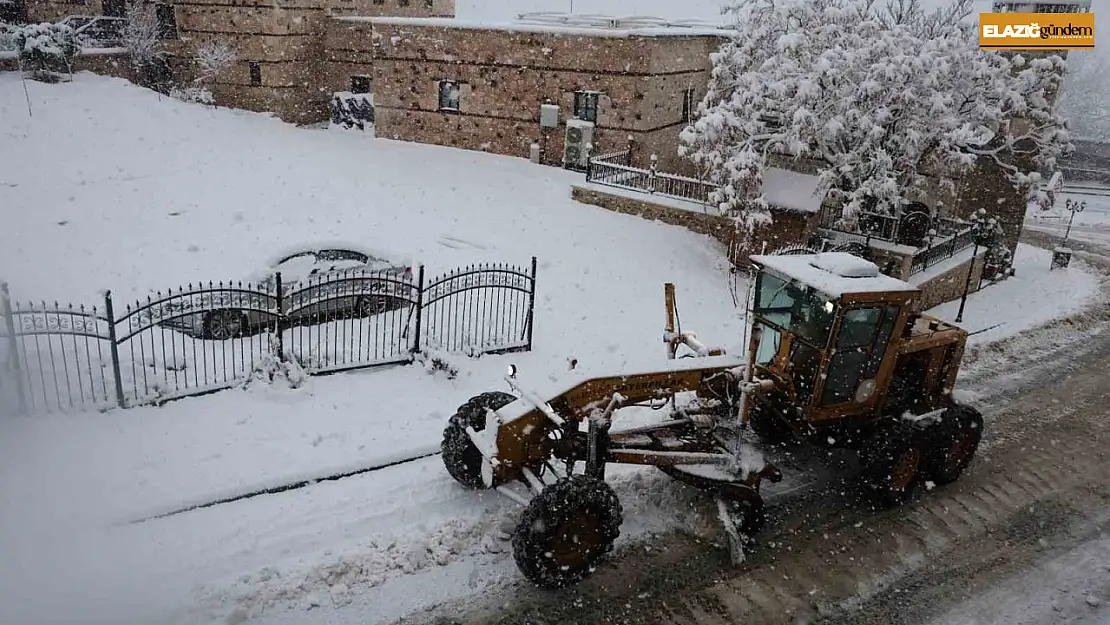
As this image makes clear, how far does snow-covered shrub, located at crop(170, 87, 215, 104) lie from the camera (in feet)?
86.7

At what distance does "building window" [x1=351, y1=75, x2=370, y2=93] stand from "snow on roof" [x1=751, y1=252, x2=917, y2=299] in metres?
24.8

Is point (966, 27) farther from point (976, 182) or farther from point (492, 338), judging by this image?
point (492, 338)

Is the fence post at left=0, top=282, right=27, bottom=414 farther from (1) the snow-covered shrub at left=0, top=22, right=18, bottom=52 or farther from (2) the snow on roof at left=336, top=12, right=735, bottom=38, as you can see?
(1) the snow-covered shrub at left=0, top=22, right=18, bottom=52

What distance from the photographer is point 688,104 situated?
79.5ft

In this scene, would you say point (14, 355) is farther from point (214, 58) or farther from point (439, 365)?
point (214, 58)

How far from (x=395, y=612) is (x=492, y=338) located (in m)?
6.16

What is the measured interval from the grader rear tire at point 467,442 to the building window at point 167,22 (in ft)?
85.3

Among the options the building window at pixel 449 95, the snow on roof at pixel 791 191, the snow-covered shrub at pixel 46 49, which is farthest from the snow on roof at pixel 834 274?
the snow-covered shrub at pixel 46 49

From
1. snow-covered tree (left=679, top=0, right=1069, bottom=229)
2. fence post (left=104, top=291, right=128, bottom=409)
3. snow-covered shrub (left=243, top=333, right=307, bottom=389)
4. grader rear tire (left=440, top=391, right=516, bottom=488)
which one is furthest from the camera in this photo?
snow-covered tree (left=679, top=0, right=1069, bottom=229)

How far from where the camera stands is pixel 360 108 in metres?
28.7

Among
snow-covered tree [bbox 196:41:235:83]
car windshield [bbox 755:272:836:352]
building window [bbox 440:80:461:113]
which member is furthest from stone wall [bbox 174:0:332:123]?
car windshield [bbox 755:272:836:352]

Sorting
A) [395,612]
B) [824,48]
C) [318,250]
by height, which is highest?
[824,48]

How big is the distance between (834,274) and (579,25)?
1862 centimetres

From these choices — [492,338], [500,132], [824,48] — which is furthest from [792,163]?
[492,338]
